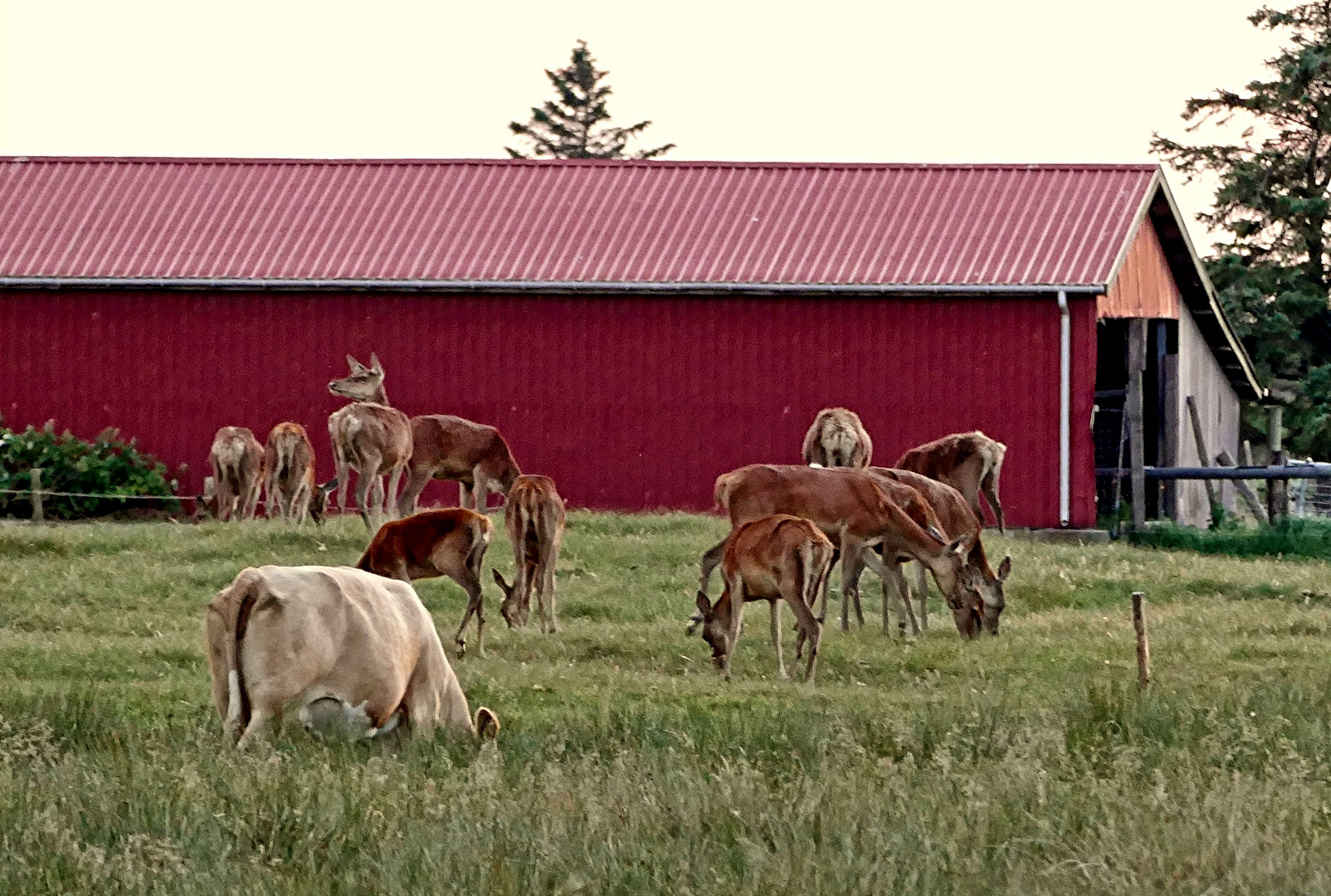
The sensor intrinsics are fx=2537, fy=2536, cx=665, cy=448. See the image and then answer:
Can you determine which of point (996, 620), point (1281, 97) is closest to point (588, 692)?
point (996, 620)

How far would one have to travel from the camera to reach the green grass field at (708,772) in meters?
8.00

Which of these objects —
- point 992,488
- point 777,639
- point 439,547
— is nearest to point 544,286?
point 992,488

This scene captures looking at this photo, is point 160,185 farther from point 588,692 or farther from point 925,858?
point 925,858

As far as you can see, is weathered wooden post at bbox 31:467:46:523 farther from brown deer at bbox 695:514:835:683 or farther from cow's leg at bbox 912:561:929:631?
brown deer at bbox 695:514:835:683

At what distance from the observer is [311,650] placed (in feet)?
32.9

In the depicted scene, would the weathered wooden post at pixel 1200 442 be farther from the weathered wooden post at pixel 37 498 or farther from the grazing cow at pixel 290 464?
the weathered wooden post at pixel 37 498

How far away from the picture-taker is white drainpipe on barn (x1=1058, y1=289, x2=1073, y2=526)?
29.0 meters

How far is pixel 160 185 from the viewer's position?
1313 inches

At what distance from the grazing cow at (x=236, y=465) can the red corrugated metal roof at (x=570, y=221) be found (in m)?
4.05

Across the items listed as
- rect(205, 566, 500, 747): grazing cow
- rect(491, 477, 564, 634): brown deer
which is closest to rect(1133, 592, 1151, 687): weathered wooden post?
rect(205, 566, 500, 747): grazing cow

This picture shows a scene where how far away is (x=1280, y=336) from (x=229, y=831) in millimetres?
37861

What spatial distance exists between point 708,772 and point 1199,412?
27.5 meters

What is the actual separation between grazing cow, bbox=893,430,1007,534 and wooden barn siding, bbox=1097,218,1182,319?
17.2ft

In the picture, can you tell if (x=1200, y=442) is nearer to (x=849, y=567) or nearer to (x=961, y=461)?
(x=961, y=461)
